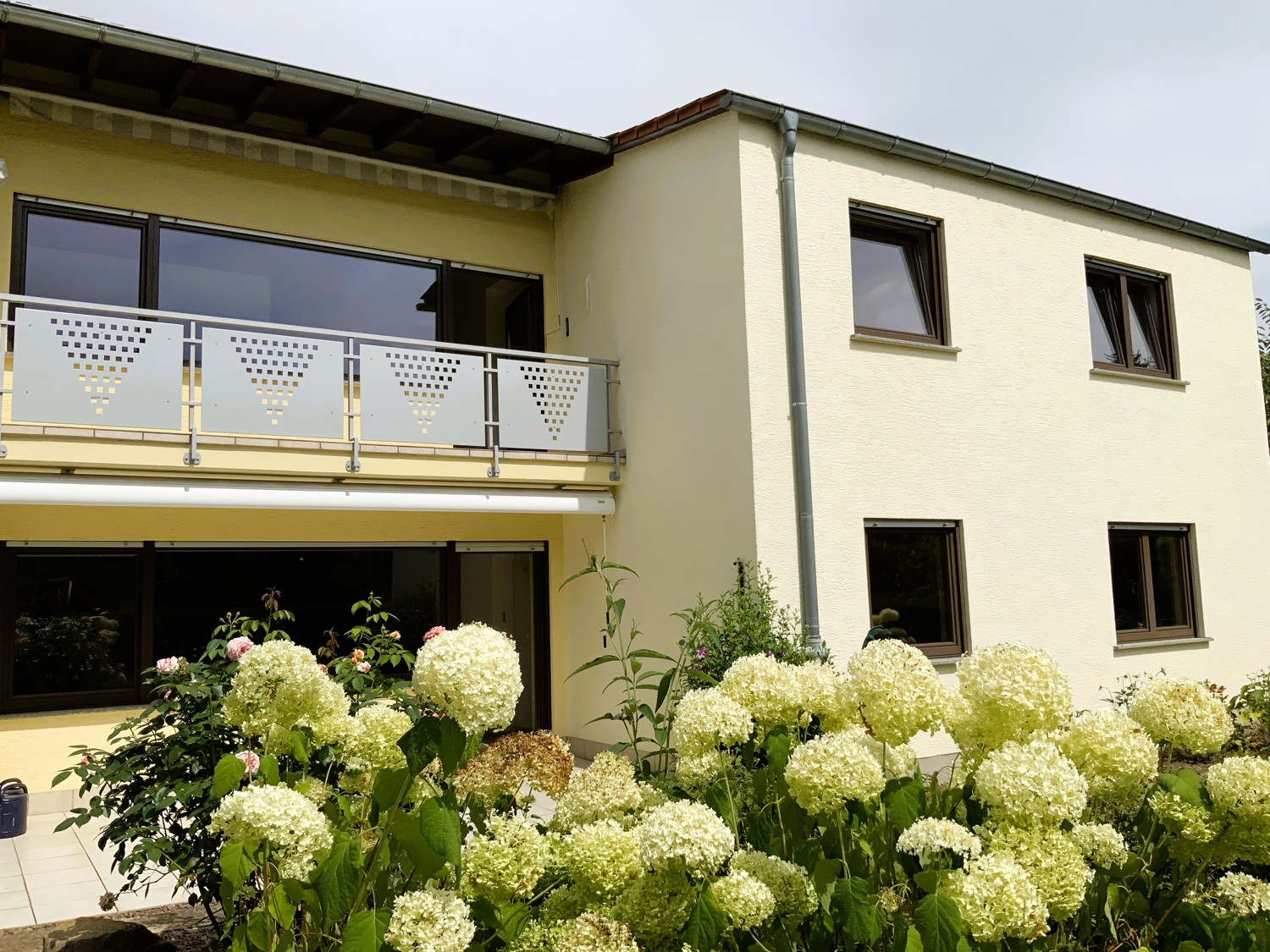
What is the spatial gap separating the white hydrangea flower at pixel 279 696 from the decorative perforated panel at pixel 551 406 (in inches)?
304

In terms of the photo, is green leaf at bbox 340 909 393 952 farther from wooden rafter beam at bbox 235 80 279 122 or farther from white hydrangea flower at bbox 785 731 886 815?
wooden rafter beam at bbox 235 80 279 122

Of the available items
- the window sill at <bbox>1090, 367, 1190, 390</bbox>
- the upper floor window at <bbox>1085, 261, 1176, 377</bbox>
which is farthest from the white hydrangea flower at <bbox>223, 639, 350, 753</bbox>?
the upper floor window at <bbox>1085, 261, 1176, 377</bbox>

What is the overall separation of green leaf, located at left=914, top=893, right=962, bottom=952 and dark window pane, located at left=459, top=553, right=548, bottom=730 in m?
10.0

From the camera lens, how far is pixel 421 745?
1.67 m

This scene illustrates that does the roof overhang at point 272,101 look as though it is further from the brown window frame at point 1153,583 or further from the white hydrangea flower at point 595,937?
the white hydrangea flower at point 595,937

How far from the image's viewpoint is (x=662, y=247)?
404 inches

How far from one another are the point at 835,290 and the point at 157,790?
770 cm

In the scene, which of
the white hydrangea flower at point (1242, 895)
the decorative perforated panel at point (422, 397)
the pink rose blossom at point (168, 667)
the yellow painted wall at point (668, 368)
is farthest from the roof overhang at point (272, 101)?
the white hydrangea flower at point (1242, 895)

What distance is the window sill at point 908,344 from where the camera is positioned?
9898 millimetres

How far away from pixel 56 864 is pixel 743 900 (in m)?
7.61

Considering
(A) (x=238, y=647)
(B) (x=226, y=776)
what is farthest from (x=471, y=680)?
(A) (x=238, y=647)

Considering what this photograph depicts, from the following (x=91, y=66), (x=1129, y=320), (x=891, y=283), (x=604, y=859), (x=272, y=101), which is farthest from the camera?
(x=1129, y=320)

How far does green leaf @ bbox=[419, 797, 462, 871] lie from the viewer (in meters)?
1.59

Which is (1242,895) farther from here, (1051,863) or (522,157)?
(522,157)
